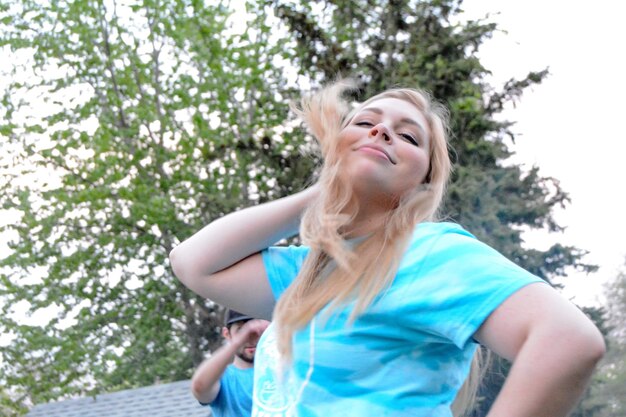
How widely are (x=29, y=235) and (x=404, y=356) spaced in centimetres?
1755

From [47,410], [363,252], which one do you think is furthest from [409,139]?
[47,410]

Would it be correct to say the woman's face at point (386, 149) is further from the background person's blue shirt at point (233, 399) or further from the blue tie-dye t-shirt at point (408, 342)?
the background person's blue shirt at point (233, 399)

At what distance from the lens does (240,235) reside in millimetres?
1780

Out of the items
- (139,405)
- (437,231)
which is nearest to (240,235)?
(437,231)

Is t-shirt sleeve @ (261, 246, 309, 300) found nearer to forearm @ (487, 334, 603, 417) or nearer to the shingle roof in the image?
forearm @ (487, 334, 603, 417)

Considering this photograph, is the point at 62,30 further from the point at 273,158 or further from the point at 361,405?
the point at 361,405

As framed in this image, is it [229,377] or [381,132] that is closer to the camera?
[381,132]

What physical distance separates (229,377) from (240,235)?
239cm

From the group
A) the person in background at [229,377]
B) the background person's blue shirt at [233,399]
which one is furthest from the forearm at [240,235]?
the background person's blue shirt at [233,399]

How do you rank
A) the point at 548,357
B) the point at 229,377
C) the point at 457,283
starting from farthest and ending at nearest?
the point at 229,377
the point at 457,283
the point at 548,357

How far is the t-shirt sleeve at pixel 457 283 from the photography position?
1353 millimetres

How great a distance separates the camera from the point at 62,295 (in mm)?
18438

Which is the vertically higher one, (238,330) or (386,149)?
(386,149)

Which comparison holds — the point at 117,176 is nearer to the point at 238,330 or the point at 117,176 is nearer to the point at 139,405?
the point at 139,405
